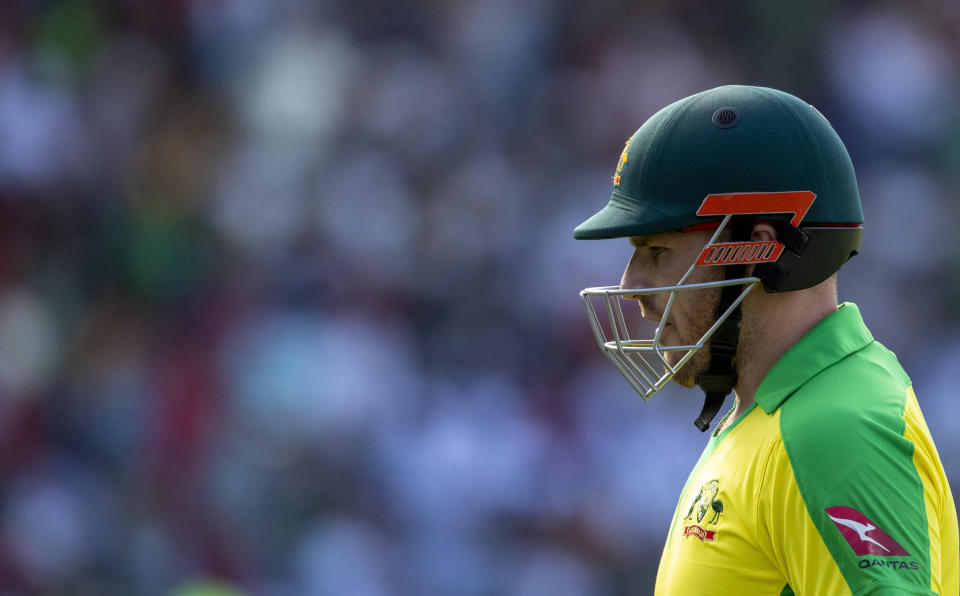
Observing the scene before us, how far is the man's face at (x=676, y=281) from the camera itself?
6.57 feet

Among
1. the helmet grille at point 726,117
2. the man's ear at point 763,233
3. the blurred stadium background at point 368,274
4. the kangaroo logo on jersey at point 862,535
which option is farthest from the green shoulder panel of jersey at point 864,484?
the blurred stadium background at point 368,274

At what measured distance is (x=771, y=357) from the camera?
198 centimetres

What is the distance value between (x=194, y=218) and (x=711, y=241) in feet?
19.0

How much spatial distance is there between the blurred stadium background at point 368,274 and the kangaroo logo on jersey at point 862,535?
4.41 meters

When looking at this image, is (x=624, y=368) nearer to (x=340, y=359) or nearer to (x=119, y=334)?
(x=340, y=359)

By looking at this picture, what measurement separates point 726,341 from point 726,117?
40 centimetres

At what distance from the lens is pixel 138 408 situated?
6.71 metres

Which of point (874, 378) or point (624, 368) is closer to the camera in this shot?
point (874, 378)

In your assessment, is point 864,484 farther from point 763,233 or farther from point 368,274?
point 368,274

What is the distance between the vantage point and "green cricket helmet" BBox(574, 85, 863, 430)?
1.93 metres

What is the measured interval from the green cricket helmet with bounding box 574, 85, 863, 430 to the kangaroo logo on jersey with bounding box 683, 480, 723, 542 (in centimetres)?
24

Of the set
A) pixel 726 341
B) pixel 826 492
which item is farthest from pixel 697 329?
pixel 826 492

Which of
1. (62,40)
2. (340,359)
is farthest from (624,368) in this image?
(62,40)

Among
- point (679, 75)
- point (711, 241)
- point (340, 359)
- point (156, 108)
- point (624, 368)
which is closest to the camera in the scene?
point (711, 241)
